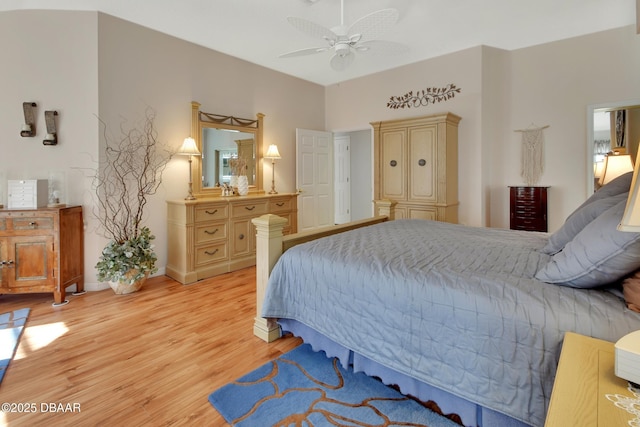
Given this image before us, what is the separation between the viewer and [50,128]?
10.7ft

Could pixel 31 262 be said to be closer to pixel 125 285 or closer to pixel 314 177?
pixel 125 285

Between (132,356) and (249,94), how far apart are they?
3.70m

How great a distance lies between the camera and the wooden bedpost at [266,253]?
2.18 m

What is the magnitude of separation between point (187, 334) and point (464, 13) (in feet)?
13.1

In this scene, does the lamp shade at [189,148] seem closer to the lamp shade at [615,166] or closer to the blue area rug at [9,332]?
the blue area rug at [9,332]

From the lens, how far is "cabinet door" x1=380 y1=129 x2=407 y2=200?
4.62 meters

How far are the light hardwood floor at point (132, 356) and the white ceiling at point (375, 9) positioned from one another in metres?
2.84

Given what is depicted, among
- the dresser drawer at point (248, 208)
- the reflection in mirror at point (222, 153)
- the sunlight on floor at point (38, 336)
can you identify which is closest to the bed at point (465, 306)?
the sunlight on floor at point (38, 336)

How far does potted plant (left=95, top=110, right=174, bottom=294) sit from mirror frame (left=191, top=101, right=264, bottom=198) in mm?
381

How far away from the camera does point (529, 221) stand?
164 inches

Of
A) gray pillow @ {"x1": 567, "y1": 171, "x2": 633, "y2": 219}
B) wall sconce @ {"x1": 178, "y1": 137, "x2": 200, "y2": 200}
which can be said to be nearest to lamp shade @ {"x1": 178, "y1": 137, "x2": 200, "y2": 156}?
wall sconce @ {"x1": 178, "y1": 137, "x2": 200, "y2": 200}

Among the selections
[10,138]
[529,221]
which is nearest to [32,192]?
[10,138]

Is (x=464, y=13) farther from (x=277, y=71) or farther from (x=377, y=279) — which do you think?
(x=377, y=279)

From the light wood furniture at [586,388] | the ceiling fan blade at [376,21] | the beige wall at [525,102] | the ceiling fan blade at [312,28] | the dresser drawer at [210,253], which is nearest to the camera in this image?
the light wood furniture at [586,388]
